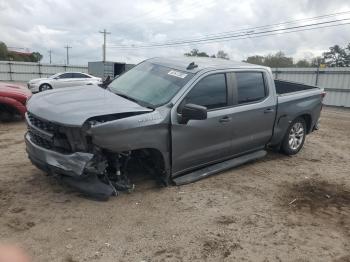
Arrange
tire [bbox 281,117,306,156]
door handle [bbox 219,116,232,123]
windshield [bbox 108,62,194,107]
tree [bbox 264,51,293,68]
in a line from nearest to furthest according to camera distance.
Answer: windshield [bbox 108,62,194,107] < door handle [bbox 219,116,232,123] < tire [bbox 281,117,306,156] < tree [bbox 264,51,293,68]

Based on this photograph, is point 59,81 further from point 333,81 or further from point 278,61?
point 278,61

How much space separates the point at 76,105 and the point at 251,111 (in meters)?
2.81

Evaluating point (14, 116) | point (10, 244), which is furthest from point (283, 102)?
point (14, 116)

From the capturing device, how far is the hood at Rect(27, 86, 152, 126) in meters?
4.20

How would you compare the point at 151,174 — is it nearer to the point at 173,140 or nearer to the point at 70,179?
the point at 173,140

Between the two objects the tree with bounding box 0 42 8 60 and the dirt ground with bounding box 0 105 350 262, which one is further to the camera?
the tree with bounding box 0 42 8 60

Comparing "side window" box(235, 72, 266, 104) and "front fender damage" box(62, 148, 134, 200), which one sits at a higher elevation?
"side window" box(235, 72, 266, 104)

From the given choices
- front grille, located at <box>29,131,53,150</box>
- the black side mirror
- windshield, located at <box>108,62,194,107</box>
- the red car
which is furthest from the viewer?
the red car

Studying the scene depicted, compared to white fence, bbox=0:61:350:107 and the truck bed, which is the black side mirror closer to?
the truck bed

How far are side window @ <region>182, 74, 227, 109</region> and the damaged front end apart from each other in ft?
4.02

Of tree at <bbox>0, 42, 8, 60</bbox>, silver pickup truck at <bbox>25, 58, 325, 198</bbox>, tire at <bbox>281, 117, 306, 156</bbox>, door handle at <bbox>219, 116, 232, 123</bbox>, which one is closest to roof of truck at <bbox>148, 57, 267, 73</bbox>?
silver pickup truck at <bbox>25, 58, 325, 198</bbox>

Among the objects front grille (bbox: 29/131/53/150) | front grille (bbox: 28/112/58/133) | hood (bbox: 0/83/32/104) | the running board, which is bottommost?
the running board

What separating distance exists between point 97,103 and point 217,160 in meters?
2.11

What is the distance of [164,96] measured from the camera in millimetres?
5074
